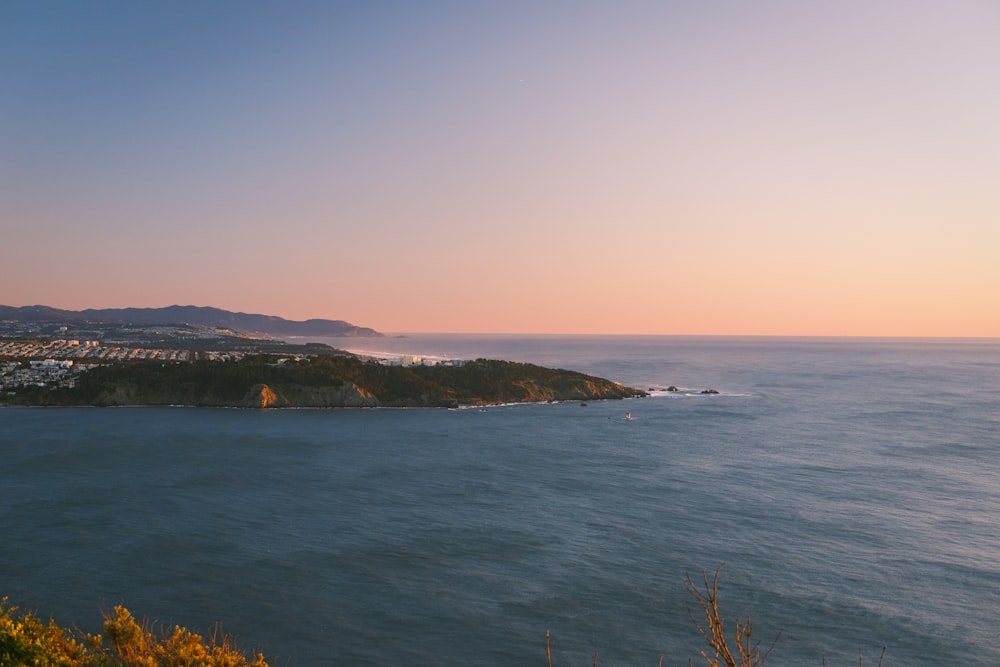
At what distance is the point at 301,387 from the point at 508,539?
246 feet

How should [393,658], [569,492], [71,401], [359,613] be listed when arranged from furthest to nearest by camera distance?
[71,401]
[569,492]
[359,613]
[393,658]

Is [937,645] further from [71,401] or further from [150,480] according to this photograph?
[71,401]

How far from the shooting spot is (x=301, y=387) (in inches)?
3937

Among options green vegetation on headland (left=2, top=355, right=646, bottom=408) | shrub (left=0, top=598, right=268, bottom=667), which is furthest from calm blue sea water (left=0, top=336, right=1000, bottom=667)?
green vegetation on headland (left=2, top=355, right=646, bottom=408)

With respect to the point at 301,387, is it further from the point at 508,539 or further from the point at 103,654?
the point at 103,654

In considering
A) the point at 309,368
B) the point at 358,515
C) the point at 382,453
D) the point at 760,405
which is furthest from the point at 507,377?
the point at 358,515

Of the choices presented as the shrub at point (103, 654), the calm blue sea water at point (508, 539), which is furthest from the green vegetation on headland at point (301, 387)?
the shrub at point (103, 654)

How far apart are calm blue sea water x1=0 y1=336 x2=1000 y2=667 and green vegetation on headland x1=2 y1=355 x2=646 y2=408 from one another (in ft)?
84.0

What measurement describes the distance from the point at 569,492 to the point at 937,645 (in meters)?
24.2

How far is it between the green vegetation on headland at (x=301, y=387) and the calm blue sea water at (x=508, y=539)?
2560 centimetres

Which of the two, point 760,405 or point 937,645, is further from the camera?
point 760,405

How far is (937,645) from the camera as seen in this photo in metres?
21.5

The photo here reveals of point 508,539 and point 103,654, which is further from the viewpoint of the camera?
point 508,539

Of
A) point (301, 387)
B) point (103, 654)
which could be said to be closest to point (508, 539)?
point (103, 654)
